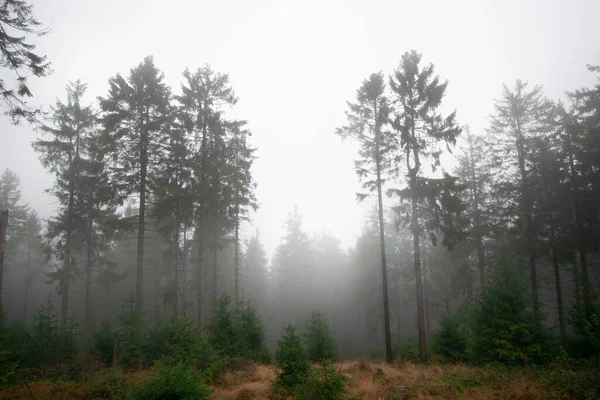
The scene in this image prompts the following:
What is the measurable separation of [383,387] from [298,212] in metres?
35.2

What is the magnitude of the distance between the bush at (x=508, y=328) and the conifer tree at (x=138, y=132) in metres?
→ 17.0

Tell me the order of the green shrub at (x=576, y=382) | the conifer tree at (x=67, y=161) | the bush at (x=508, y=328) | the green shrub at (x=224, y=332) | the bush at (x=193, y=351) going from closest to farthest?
the green shrub at (x=576, y=382) < the bush at (x=193, y=351) < the bush at (x=508, y=328) < the green shrub at (x=224, y=332) < the conifer tree at (x=67, y=161)

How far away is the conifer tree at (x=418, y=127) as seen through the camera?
16.0 m

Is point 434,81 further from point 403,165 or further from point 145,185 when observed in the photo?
point 145,185

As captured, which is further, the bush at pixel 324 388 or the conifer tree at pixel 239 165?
the conifer tree at pixel 239 165

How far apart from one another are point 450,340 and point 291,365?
404 inches

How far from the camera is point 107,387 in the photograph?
8867mm

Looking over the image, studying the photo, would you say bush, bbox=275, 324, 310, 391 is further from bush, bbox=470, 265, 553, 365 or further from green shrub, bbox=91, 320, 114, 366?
green shrub, bbox=91, 320, 114, 366

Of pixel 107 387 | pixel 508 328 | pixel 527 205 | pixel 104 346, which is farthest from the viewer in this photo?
pixel 527 205

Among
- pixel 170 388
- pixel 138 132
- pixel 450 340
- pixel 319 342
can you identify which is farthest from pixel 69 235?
pixel 450 340

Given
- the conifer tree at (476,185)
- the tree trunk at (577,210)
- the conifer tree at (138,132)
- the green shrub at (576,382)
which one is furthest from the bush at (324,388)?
the tree trunk at (577,210)

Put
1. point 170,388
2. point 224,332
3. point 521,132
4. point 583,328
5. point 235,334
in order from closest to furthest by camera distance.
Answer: point 170,388 < point 583,328 < point 224,332 < point 235,334 < point 521,132

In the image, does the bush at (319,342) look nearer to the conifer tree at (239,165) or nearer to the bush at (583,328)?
the conifer tree at (239,165)

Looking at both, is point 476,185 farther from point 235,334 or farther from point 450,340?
point 235,334
